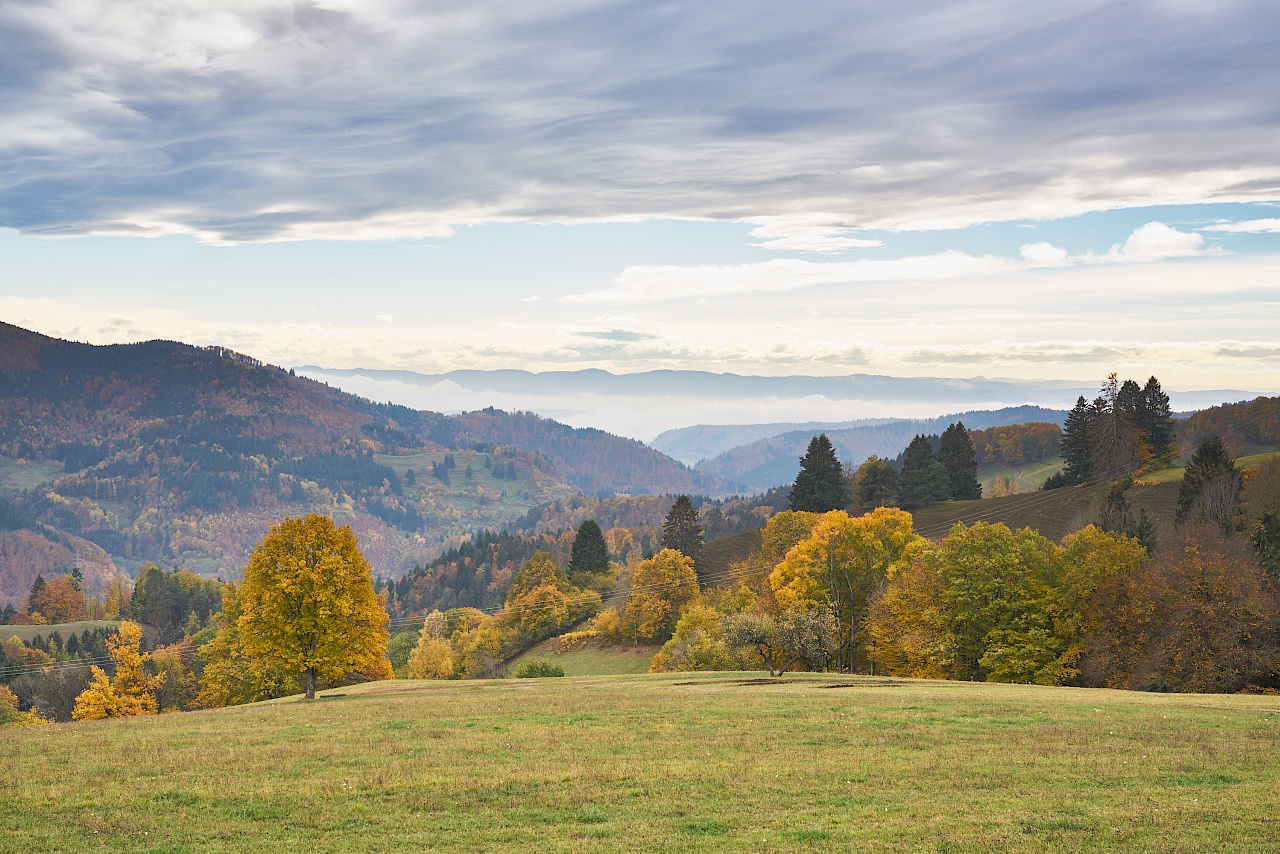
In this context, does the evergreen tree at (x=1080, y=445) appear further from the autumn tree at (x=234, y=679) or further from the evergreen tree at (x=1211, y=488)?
the autumn tree at (x=234, y=679)

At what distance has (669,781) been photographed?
22078mm

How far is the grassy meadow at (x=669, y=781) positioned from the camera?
1758 cm

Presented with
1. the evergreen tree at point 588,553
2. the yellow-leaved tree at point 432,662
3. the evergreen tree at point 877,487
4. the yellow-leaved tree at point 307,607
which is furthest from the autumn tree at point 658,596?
the yellow-leaved tree at point 307,607

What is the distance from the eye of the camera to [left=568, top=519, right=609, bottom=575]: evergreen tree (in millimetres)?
146625

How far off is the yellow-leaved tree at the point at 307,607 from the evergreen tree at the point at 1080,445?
129m

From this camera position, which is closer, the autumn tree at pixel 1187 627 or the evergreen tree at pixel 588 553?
the autumn tree at pixel 1187 627

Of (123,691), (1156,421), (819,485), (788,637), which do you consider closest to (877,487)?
(819,485)

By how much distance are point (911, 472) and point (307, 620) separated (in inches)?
4947

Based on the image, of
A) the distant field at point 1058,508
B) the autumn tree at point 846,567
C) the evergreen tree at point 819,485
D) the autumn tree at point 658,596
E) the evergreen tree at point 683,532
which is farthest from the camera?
the evergreen tree at point 819,485

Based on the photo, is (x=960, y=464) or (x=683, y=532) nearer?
(x=683, y=532)

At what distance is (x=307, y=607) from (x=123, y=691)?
3403 centimetres

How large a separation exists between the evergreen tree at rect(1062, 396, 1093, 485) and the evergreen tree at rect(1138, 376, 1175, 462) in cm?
774

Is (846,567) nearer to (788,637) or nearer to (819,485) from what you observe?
(788,637)

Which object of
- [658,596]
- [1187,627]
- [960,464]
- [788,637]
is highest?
[960,464]
